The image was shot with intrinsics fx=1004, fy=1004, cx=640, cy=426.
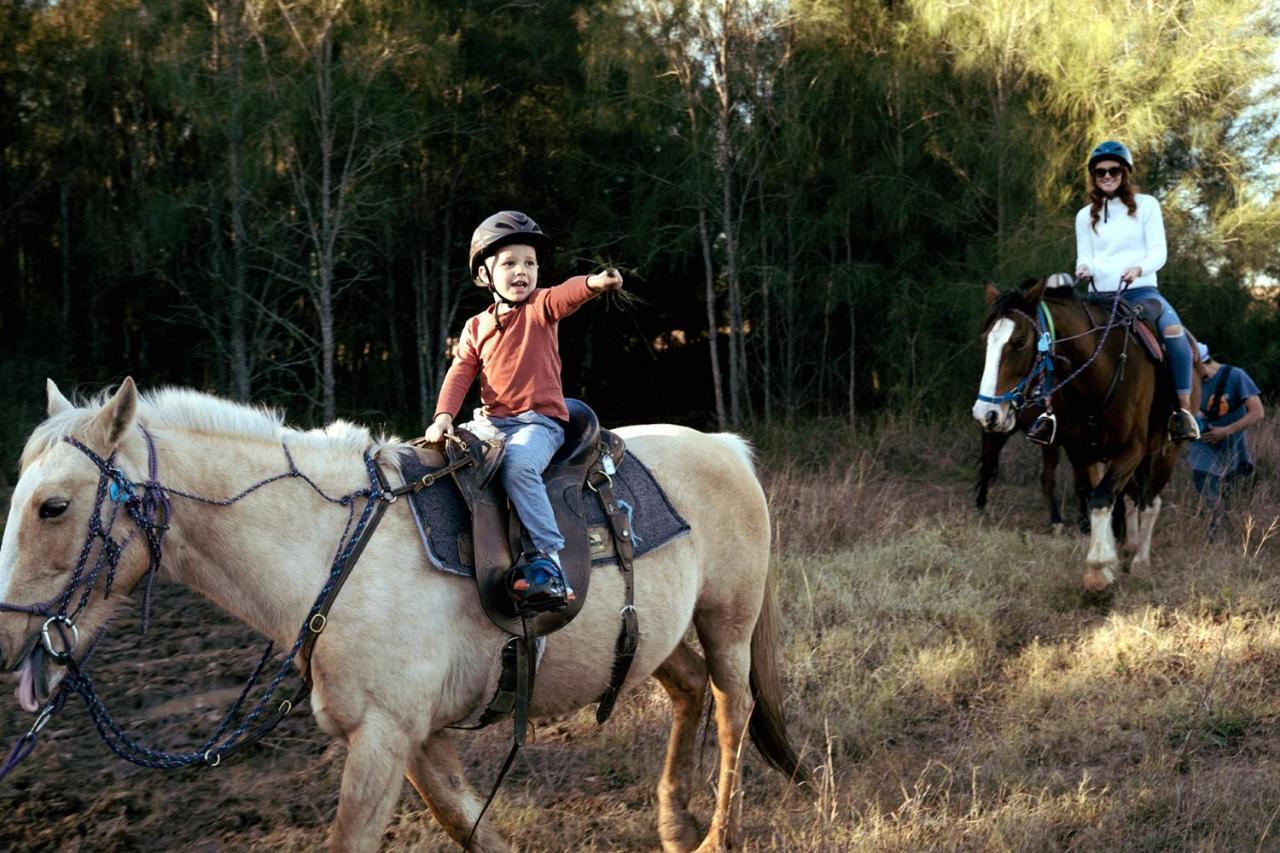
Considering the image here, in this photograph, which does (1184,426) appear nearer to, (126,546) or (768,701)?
(768,701)

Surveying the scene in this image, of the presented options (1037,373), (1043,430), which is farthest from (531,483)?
(1043,430)

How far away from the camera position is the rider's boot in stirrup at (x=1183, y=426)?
22.1ft

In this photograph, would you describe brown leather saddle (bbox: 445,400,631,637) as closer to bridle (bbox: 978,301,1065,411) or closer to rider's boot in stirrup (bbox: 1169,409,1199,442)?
bridle (bbox: 978,301,1065,411)

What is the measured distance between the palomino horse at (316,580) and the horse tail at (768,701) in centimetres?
67

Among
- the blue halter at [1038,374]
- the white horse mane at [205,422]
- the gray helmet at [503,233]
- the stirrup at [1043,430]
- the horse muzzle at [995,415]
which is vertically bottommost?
the stirrup at [1043,430]

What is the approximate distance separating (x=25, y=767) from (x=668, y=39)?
33.7 ft

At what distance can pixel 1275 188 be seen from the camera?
39.2 feet

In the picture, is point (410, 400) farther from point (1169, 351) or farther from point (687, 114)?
point (1169, 351)

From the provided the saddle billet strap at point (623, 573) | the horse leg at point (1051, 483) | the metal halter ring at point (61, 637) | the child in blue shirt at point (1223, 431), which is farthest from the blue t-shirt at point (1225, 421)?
the metal halter ring at point (61, 637)

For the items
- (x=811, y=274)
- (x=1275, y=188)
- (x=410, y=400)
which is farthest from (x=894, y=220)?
(x=410, y=400)

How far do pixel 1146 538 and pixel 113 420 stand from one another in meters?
6.76

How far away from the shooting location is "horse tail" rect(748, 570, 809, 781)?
3.90m

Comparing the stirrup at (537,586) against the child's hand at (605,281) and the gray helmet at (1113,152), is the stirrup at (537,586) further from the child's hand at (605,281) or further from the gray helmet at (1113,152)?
the gray helmet at (1113,152)

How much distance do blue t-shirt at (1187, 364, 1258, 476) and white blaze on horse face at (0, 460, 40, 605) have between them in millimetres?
8196
